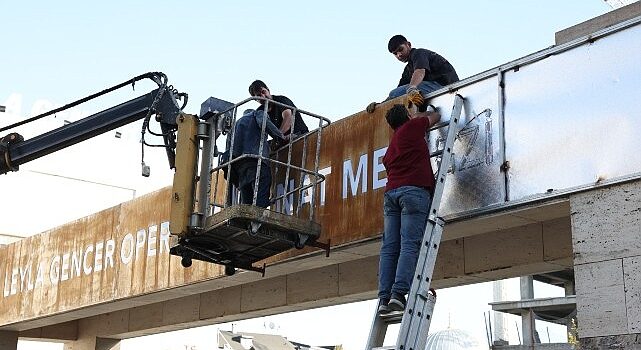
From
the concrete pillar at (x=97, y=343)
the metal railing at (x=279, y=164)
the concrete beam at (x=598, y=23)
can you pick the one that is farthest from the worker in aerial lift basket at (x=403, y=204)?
the concrete pillar at (x=97, y=343)

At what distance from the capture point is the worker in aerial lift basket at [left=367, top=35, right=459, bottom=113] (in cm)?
904

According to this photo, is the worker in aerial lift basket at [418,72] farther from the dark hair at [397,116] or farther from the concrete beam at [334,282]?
the concrete beam at [334,282]

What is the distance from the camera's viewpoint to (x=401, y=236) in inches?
285

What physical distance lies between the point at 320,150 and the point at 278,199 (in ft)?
2.37

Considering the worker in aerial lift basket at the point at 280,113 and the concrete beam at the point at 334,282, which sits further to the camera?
the worker in aerial lift basket at the point at 280,113

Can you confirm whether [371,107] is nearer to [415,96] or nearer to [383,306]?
[415,96]

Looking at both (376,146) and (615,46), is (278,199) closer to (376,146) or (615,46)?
(376,146)

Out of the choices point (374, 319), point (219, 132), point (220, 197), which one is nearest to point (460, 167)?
point (374, 319)

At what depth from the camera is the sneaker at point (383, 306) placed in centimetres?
680

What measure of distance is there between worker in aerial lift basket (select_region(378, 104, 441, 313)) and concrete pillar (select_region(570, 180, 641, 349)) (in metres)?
1.21

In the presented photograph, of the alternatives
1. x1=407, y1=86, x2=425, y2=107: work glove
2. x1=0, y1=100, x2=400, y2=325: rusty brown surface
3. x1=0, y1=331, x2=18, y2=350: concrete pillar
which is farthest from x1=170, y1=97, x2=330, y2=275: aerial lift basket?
x1=0, y1=331, x2=18, y2=350: concrete pillar

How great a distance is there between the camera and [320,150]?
10109 mm

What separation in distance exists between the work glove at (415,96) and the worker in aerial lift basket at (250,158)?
154cm

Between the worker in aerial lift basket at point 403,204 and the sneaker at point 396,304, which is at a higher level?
the worker in aerial lift basket at point 403,204
